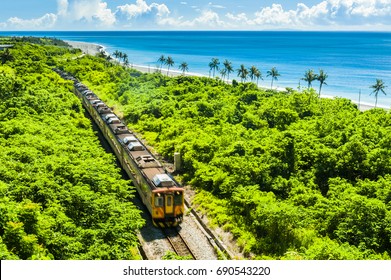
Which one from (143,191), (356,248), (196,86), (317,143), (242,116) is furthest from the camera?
(196,86)

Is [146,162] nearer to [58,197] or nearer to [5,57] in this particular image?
[58,197]

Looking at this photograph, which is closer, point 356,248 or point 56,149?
point 356,248

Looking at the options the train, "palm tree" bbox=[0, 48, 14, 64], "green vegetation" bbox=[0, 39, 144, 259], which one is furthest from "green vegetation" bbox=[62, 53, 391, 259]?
"palm tree" bbox=[0, 48, 14, 64]

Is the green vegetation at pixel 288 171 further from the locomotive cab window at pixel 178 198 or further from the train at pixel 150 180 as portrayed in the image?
the train at pixel 150 180

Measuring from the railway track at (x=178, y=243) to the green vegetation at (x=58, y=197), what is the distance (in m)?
2.73

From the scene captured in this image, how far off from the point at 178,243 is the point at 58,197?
9.47 meters

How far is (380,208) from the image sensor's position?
23.4 metres

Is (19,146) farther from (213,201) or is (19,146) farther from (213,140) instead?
Result: (213,140)

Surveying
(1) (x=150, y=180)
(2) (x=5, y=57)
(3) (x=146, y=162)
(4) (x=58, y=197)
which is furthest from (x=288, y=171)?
(2) (x=5, y=57)

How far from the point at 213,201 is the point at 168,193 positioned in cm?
551

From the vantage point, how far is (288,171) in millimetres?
33250

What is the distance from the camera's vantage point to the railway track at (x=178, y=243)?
25703mm

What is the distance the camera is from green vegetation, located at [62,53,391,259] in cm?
2394

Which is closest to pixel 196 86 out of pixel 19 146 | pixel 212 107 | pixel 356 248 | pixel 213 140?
pixel 212 107
